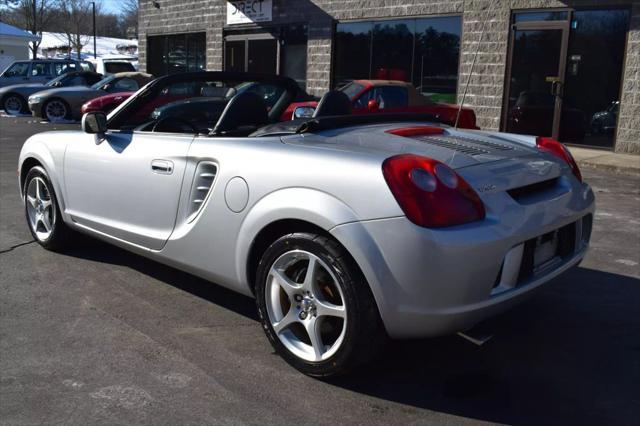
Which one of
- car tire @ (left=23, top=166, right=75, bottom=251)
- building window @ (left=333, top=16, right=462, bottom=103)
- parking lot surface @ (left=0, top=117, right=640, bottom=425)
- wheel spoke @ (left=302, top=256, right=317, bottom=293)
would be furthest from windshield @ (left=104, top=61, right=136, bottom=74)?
wheel spoke @ (left=302, top=256, right=317, bottom=293)

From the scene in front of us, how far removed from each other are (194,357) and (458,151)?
1657 mm

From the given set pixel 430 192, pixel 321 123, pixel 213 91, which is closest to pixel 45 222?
pixel 213 91

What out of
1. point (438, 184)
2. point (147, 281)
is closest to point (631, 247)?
point (438, 184)

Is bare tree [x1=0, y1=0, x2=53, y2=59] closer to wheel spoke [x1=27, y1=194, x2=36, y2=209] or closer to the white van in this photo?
the white van

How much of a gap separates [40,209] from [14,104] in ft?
56.4

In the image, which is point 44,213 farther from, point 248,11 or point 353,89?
point 248,11

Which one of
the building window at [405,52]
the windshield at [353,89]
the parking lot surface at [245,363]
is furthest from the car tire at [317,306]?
the building window at [405,52]

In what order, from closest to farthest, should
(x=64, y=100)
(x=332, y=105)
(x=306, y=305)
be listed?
(x=306, y=305), (x=332, y=105), (x=64, y=100)

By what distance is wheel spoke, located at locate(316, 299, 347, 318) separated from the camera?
2.86 metres

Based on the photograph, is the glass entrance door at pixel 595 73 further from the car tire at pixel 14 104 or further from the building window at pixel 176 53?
the car tire at pixel 14 104

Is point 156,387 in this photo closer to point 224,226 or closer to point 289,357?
point 289,357

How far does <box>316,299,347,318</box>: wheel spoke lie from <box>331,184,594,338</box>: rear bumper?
0.21 meters

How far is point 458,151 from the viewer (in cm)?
316

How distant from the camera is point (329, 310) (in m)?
2.91
